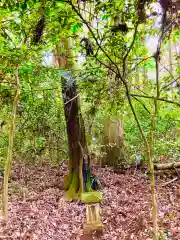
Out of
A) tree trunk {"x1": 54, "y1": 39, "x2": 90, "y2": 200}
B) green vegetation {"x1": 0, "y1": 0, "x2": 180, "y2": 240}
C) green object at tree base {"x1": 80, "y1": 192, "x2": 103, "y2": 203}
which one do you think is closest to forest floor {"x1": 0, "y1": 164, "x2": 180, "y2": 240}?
green object at tree base {"x1": 80, "y1": 192, "x2": 103, "y2": 203}

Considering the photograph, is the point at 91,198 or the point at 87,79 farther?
the point at 91,198

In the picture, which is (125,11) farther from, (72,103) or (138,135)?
(138,135)

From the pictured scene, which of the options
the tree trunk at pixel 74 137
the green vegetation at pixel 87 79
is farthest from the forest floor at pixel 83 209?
the green vegetation at pixel 87 79

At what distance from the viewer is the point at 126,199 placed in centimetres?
491

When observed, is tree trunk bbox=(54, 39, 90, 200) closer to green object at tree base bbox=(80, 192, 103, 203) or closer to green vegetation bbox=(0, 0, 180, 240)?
green vegetation bbox=(0, 0, 180, 240)

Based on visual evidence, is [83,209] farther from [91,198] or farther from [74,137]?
[74,137]

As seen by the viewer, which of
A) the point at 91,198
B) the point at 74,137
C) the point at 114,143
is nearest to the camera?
the point at 91,198

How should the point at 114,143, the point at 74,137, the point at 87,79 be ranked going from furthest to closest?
the point at 114,143, the point at 74,137, the point at 87,79

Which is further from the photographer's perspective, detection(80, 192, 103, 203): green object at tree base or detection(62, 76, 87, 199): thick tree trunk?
detection(62, 76, 87, 199): thick tree trunk

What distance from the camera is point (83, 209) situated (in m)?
4.77

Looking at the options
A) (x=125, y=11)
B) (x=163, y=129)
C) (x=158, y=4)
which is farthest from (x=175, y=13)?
(x=163, y=129)

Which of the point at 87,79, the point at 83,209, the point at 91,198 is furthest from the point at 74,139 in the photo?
the point at 87,79

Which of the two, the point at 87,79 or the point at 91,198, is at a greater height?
the point at 87,79

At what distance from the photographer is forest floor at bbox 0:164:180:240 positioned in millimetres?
3852
